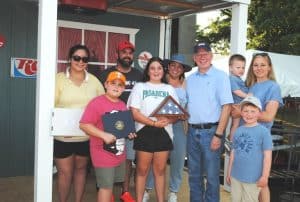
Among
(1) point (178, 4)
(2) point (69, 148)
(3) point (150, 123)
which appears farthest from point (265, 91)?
(1) point (178, 4)

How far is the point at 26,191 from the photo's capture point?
535 centimetres

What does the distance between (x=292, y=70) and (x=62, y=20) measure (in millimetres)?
7169

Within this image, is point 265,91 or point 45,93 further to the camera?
point 265,91

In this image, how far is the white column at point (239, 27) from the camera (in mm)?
5277

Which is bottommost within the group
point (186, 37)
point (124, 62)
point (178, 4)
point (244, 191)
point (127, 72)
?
point (244, 191)

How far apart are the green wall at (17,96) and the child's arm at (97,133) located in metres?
2.84

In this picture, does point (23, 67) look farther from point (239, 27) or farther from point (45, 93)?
point (239, 27)

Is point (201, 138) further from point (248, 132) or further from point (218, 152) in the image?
point (248, 132)

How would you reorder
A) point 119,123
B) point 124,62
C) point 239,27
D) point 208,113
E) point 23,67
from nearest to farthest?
point 119,123, point 208,113, point 124,62, point 239,27, point 23,67

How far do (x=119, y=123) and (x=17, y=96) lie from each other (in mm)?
2984

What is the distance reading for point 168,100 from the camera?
3941mm


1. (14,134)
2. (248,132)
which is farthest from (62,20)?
(248,132)

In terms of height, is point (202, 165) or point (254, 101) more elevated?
point (254, 101)

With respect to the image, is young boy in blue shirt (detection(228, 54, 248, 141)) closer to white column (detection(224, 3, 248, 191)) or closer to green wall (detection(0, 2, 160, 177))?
white column (detection(224, 3, 248, 191))
